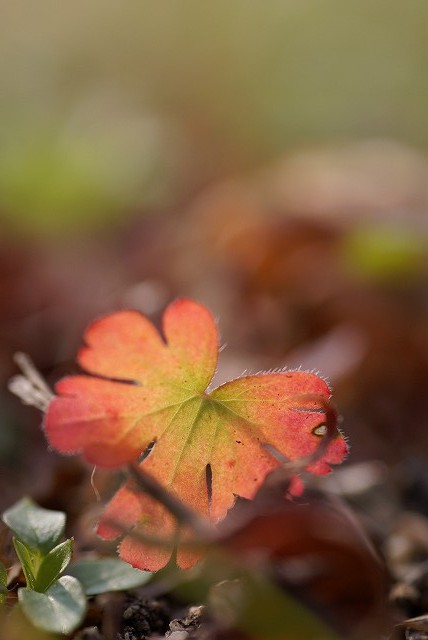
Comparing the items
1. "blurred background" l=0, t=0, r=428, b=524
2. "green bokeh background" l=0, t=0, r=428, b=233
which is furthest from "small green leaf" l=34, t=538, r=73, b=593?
"green bokeh background" l=0, t=0, r=428, b=233

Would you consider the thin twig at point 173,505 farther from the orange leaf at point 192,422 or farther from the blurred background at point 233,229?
the blurred background at point 233,229

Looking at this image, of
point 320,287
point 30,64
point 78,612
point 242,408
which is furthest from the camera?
point 30,64

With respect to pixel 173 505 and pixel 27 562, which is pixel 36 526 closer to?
pixel 27 562

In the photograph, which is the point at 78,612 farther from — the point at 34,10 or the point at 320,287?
the point at 34,10

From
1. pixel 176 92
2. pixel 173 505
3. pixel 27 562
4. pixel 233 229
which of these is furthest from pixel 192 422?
pixel 176 92

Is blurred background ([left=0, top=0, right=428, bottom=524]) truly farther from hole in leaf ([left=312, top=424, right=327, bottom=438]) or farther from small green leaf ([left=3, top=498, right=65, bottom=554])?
hole in leaf ([left=312, top=424, right=327, bottom=438])

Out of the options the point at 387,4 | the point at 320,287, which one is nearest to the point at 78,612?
the point at 320,287
